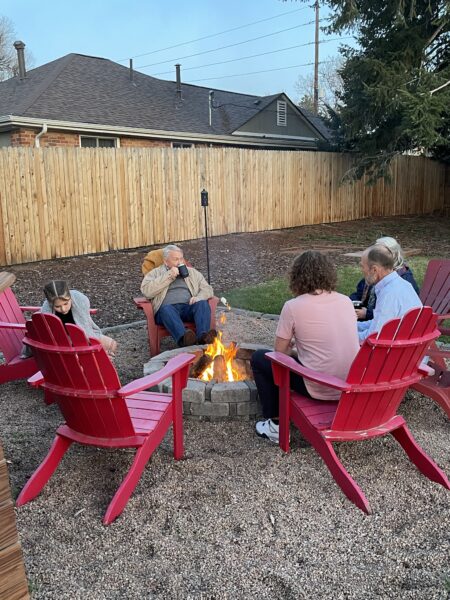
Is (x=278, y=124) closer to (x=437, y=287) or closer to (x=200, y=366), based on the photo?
(x=437, y=287)

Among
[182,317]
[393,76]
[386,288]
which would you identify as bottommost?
[182,317]

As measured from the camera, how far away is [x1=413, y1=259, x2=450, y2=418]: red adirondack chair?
3.46m

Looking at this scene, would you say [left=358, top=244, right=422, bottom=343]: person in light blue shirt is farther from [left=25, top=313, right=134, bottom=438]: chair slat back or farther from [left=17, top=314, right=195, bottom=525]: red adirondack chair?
[left=25, top=313, right=134, bottom=438]: chair slat back

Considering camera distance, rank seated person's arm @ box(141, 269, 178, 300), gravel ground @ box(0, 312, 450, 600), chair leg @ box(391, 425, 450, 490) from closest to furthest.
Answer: gravel ground @ box(0, 312, 450, 600)
chair leg @ box(391, 425, 450, 490)
seated person's arm @ box(141, 269, 178, 300)

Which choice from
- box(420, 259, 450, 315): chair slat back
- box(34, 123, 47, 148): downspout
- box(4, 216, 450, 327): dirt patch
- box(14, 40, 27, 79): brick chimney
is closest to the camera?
box(420, 259, 450, 315): chair slat back

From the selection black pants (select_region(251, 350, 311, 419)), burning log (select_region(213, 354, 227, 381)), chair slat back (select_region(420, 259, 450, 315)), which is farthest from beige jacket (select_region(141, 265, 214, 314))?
chair slat back (select_region(420, 259, 450, 315))

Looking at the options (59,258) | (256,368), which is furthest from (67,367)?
(59,258)

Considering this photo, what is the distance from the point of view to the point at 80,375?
2.57m

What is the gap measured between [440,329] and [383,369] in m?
1.95

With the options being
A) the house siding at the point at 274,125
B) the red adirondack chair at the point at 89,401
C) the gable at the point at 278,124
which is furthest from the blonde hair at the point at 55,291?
the house siding at the point at 274,125

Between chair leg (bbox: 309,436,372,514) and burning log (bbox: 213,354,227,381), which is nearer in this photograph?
chair leg (bbox: 309,436,372,514)

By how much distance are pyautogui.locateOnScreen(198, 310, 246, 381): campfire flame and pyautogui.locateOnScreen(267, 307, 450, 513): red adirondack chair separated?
111 cm

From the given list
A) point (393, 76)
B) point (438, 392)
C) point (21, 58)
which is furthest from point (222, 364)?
point (21, 58)

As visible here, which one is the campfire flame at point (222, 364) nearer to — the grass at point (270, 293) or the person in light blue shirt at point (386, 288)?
the person in light blue shirt at point (386, 288)
